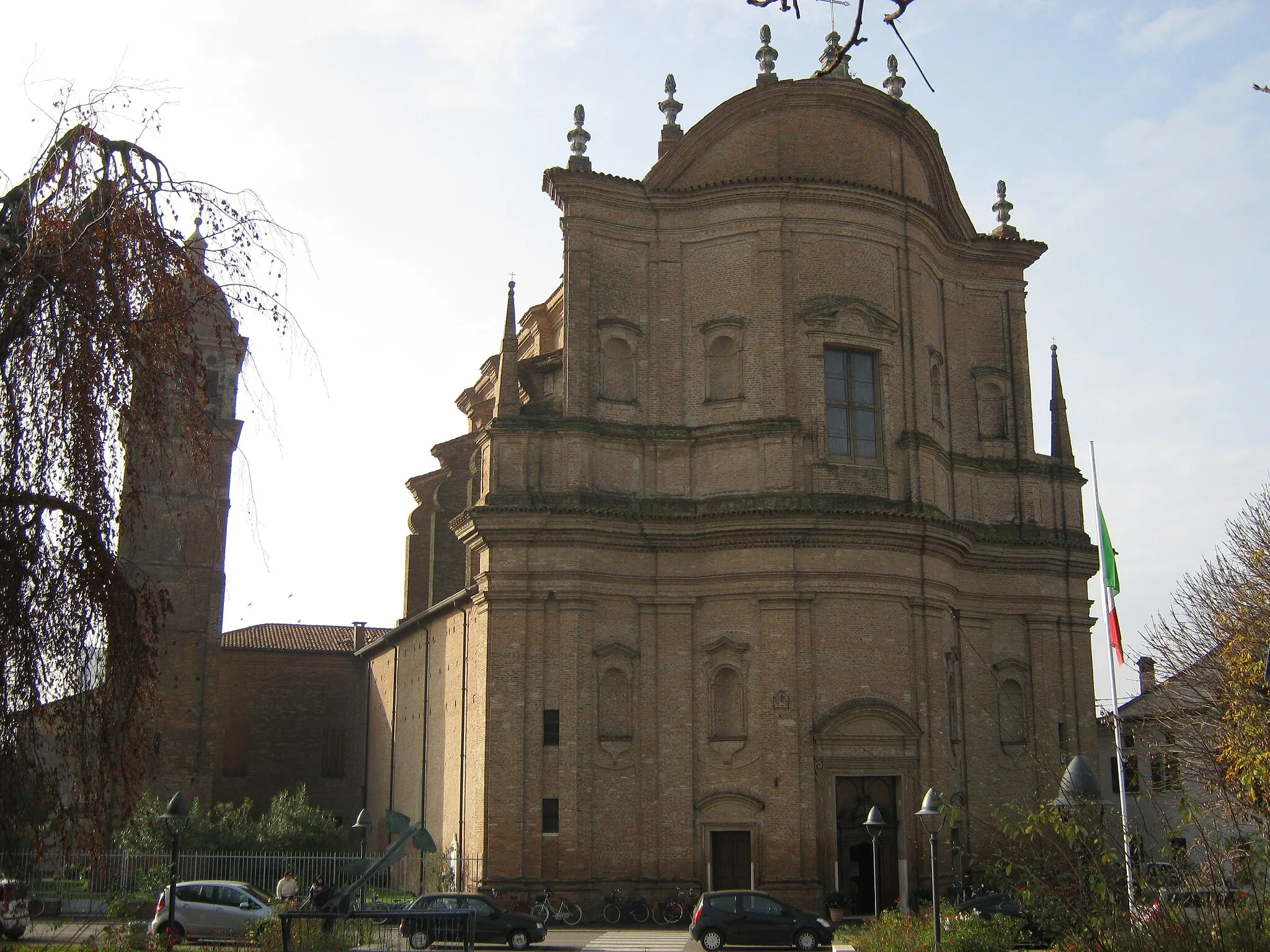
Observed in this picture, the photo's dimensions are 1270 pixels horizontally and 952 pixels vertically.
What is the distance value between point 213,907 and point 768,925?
1008 cm

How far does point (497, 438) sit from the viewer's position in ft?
94.7

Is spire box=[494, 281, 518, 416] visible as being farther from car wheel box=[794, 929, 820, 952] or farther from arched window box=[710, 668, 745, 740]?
car wheel box=[794, 929, 820, 952]

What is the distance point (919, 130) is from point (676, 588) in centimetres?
1239

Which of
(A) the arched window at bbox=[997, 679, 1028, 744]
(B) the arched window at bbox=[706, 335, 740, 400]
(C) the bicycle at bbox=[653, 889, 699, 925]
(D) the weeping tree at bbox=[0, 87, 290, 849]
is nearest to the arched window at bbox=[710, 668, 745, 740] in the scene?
(C) the bicycle at bbox=[653, 889, 699, 925]

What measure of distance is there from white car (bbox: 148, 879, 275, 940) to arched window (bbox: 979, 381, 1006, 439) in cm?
1938

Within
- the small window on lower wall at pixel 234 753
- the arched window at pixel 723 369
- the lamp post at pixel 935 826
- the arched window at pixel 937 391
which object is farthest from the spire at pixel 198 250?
the small window on lower wall at pixel 234 753

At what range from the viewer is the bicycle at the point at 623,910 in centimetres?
2656

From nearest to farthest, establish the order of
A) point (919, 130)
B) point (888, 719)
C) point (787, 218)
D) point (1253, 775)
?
point (1253, 775) → point (888, 719) → point (787, 218) → point (919, 130)

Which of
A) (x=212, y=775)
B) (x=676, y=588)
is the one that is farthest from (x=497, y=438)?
(x=212, y=775)

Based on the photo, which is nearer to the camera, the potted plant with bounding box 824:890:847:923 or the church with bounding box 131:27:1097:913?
the potted plant with bounding box 824:890:847:923

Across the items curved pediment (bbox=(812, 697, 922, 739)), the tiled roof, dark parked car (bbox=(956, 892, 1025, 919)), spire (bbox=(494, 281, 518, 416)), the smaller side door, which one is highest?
spire (bbox=(494, 281, 518, 416))

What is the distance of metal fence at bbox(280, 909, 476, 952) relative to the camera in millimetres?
17219

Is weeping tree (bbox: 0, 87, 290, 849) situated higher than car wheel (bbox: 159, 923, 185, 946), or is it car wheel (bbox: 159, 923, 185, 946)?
weeping tree (bbox: 0, 87, 290, 849)

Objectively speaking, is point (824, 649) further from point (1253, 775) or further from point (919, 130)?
point (919, 130)
